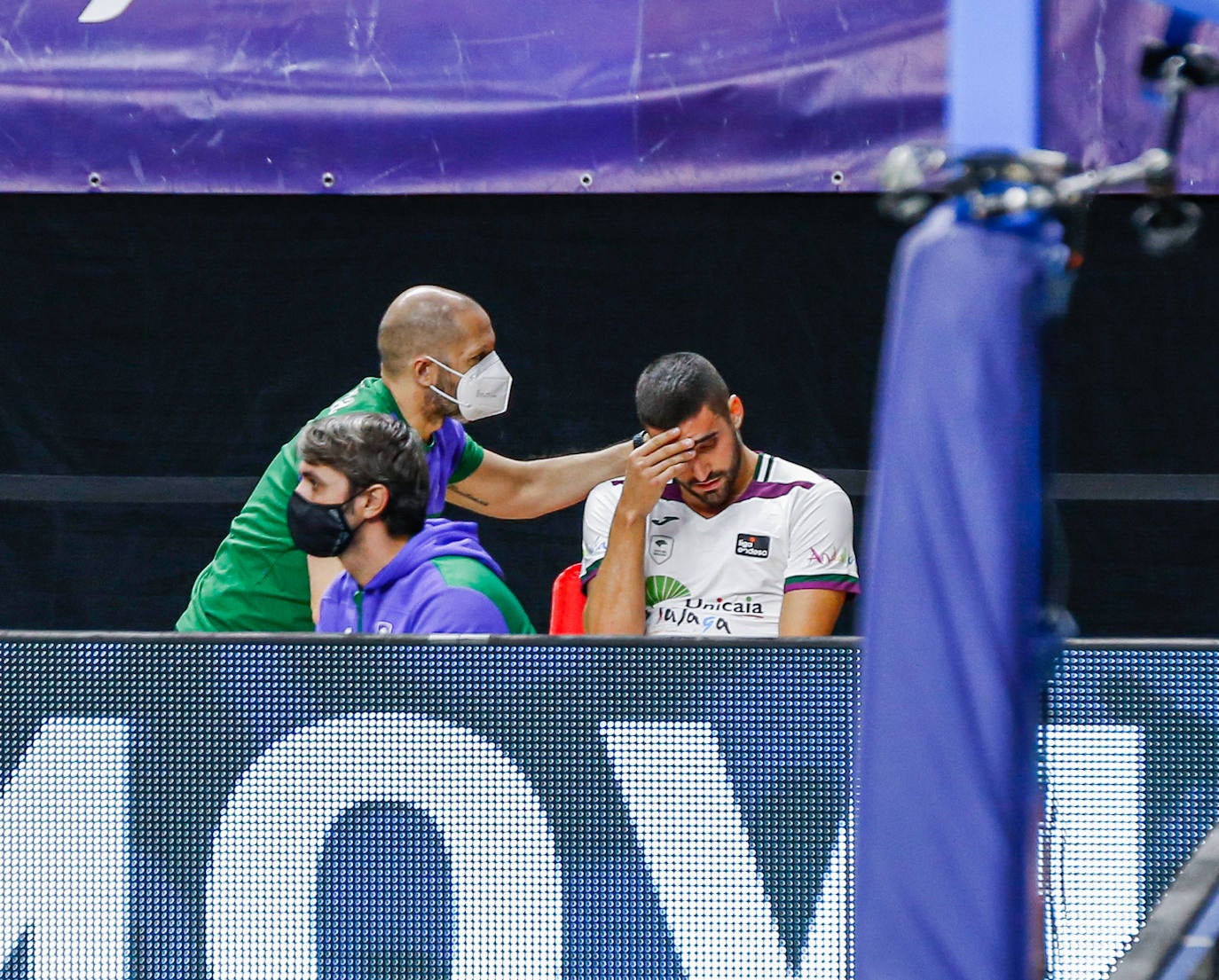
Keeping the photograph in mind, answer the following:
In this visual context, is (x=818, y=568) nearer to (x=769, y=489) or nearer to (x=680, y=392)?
(x=769, y=489)

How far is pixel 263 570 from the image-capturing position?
3.57 metres

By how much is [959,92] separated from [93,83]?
2764 millimetres

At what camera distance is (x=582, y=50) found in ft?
11.8

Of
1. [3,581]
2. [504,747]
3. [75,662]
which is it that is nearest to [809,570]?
[504,747]

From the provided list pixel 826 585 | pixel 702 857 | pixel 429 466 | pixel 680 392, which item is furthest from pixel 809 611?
pixel 702 857

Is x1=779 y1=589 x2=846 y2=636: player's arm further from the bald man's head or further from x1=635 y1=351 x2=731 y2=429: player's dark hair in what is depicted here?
the bald man's head

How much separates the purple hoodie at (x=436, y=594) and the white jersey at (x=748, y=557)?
2.15 feet

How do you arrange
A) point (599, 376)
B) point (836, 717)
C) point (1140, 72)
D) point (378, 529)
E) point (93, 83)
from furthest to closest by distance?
point (599, 376) < point (93, 83) < point (378, 529) < point (836, 717) < point (1140, 72)

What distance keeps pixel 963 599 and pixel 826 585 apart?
1987mm

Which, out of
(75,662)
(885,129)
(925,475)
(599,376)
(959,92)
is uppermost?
(885,129)

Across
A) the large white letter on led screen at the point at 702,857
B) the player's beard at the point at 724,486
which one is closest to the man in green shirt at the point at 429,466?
the player's beard at the point at 724,486

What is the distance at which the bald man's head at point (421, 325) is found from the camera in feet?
12.4

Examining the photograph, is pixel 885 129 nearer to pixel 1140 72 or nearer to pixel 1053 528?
pixel 1140 72

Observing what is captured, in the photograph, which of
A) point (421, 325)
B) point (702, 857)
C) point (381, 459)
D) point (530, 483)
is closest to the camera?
point (702, 857)
